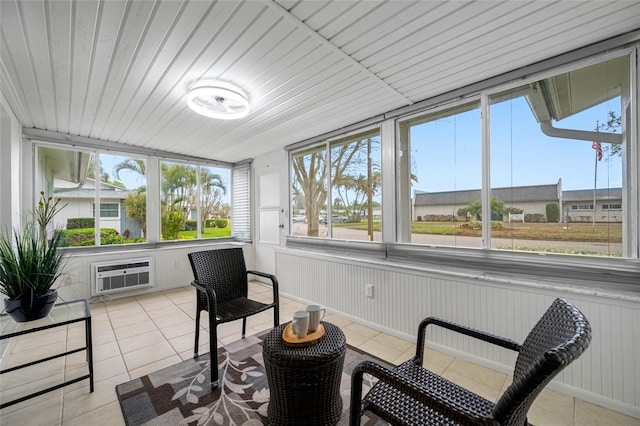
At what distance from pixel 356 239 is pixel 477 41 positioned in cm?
225

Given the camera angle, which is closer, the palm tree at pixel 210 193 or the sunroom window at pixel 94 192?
the sunroom window at pixel 94 192

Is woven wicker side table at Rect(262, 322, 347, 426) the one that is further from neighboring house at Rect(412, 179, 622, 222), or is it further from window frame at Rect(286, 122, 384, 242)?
window frame at Rect(286, 122, 384, 242)

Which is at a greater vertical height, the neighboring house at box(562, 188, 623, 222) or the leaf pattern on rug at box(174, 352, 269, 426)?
the neighboring house at box(562, 188, 623, 222)

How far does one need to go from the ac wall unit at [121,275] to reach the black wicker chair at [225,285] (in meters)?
2.44

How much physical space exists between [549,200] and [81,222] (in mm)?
5718

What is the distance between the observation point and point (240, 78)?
214 cm

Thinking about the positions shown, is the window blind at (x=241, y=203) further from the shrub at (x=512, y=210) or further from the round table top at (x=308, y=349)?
the shrub at (x=512, y=210)

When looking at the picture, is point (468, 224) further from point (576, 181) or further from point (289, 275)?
point (289, 275)

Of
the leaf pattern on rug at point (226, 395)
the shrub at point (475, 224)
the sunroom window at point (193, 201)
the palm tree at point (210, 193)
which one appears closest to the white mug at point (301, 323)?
the leaf pattern on rug at point (226, 395)

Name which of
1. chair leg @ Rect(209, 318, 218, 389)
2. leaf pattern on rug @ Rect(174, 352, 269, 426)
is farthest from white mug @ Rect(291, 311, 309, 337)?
chair leg @ Rect(209, 318, 218, 389)

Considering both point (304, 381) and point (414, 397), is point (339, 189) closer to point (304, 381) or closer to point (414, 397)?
point (304, 381)

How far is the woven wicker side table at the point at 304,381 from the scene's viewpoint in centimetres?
145

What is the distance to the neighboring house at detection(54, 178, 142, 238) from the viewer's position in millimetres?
3816

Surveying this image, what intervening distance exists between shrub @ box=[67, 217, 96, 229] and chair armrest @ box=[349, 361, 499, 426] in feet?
15.4
